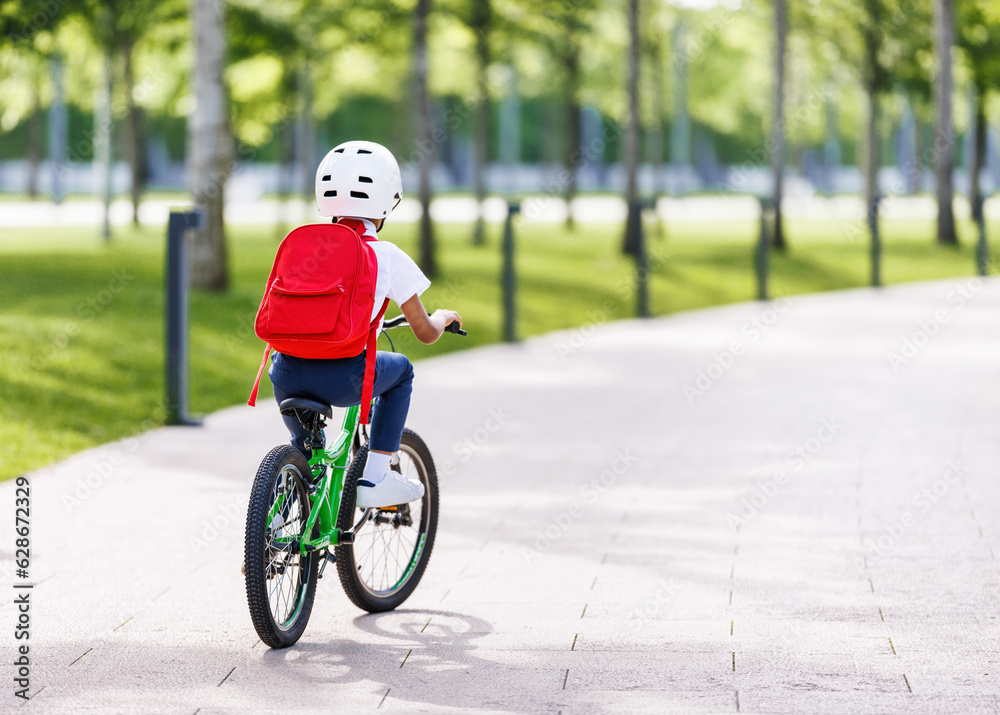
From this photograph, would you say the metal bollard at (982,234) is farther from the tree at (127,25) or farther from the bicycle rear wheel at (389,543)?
the bicycle rear wheel at (389,543)

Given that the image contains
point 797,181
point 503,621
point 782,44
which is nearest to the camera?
point 503,621

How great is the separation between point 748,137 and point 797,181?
723 centimetres

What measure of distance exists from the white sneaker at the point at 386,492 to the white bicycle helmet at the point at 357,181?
90cm

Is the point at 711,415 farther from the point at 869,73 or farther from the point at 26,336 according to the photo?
the point at 869,73

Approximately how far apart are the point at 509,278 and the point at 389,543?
27.3 ft

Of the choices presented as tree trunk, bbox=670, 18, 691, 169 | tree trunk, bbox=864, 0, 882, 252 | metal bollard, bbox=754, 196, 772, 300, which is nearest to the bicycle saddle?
metal bollard, bbox=754, 196, 772, 300

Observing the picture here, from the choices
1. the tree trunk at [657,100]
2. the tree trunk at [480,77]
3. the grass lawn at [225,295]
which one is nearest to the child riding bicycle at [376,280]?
the grass lawn at [225,295]

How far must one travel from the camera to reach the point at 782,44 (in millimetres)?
26500

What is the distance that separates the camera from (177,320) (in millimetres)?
→ 9289

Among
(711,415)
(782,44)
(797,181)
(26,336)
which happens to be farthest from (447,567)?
(797,181)

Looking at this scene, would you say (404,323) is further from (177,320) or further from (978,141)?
(978,141)

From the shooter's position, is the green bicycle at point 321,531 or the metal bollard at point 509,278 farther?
the metal bollard at point 509,278

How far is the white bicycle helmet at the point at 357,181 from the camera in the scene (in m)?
4.70

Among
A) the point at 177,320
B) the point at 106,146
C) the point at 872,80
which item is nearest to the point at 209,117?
the point at 177,320
